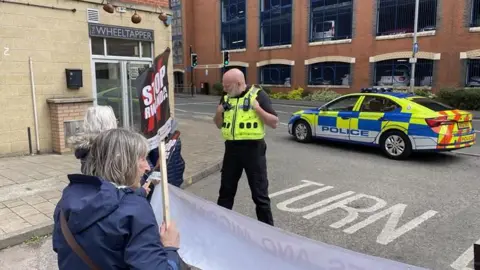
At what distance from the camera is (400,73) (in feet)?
84.0

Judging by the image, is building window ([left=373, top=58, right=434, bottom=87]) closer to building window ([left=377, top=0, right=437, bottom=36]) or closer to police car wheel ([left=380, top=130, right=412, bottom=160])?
building window ([left=377, top=0, right=437, bottom=36])

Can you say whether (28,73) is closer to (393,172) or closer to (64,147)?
(64,147)

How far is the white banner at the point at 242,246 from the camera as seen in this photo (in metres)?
2.35

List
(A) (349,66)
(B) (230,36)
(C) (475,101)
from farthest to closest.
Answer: (B) (230,36) → (A) (349,66) → (C) (475,101)

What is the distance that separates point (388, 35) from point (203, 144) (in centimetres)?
1999

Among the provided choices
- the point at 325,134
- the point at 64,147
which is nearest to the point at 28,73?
the point at 64,147

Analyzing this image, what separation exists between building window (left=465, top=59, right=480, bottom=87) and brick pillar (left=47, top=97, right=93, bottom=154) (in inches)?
861

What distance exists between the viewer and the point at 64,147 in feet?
27.8

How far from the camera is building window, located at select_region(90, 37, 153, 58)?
923 cm

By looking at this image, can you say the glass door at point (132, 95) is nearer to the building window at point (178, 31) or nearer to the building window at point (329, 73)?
the building window at point (329, 73)

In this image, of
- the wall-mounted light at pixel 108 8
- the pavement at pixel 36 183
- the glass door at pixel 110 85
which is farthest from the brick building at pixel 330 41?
the wall-mounted light at pixel 108 8

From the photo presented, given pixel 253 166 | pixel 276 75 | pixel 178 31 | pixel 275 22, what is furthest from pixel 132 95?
pixel 178 31

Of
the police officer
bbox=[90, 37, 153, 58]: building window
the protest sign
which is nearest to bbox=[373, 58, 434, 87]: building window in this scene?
bbox=[90, 37, 153, 58]: building window

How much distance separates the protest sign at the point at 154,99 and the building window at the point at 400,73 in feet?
81.8
